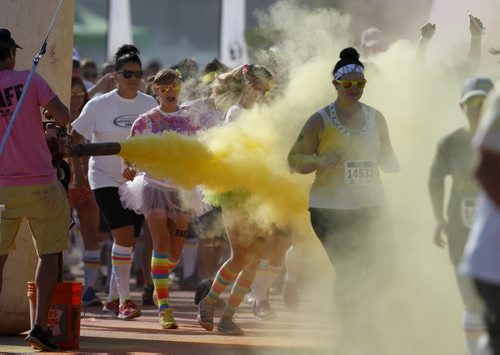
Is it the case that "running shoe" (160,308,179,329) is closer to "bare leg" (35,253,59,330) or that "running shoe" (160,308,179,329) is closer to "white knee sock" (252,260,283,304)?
"white knee sock" (252,260,283,304)

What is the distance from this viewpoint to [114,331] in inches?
415

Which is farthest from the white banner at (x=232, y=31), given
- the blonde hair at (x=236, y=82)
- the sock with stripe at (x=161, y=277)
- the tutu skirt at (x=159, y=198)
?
the sock with stripe at (x=161, y=277)

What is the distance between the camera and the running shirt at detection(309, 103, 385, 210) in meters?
8.84

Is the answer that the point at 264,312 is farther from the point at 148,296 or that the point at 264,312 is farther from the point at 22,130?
the point at 22,130

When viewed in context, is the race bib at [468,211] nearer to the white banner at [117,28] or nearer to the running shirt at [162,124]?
the running shirt at [162,124]

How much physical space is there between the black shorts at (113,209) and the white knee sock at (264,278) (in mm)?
1283

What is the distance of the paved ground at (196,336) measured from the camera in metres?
9.37

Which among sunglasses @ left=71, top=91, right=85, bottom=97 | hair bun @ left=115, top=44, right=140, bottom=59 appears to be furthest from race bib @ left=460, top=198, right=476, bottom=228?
sunglasses @ left=71, top=91, right=85, bottom=97

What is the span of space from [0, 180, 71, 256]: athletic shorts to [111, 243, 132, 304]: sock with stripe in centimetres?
241

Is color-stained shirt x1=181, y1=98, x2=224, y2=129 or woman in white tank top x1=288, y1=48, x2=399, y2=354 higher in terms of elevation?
color-stained shirt x1=181, y1=98, x2=224, y2=129

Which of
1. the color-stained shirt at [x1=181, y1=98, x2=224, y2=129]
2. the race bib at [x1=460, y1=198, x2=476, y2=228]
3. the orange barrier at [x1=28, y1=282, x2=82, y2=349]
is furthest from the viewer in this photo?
the color-stained shirt at [x1=181, y1=98, x2=224, y2=129]

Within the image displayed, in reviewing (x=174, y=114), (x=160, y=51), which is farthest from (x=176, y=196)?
(x=160, y=51)

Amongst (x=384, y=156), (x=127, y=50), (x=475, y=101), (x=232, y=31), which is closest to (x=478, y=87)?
(x=475, y=101)

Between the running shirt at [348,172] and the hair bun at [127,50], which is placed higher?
the hair bun at [127,50]
